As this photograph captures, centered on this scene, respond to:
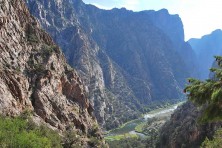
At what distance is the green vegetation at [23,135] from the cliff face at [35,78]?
567cm

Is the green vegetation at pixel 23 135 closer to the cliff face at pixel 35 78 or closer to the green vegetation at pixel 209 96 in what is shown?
the cliff face at pixel 35 78

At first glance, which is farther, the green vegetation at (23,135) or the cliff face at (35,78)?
the cliff face at (35,78)

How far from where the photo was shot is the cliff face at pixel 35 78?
9444 centimetres

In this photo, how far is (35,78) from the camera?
10919 centimetres

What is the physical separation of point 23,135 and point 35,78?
1471 inches

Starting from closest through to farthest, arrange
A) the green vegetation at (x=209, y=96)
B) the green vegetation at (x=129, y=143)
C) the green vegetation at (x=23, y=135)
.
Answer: the green vegetation at (x=209, y=96) < the green vegetation at (x=23, y=135) < the green vegetation at (x=129, y=143)

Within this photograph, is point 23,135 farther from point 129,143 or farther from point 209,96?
point 129,143

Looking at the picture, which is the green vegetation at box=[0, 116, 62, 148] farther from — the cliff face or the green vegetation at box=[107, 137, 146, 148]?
the green vegetation at box=[107, 137, 146, 148]

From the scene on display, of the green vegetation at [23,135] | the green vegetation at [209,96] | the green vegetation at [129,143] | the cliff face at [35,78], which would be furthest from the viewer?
the green vegetation at [129,143]

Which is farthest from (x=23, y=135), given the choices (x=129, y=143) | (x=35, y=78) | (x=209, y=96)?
(x=129, y=143)

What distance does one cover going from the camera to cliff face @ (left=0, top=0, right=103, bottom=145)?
94.4 metres

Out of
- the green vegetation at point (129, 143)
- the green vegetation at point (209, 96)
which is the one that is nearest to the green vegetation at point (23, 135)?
the green vegetation at point (209, 96)

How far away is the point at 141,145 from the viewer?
176 m

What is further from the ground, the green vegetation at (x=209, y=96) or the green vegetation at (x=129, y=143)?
the green vegetation at (x=209, y=96)
